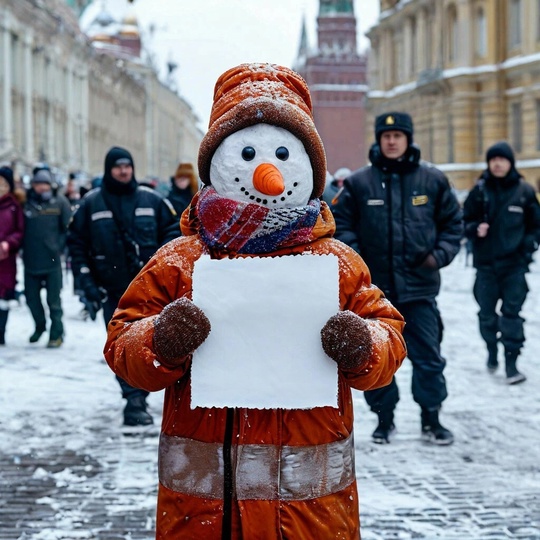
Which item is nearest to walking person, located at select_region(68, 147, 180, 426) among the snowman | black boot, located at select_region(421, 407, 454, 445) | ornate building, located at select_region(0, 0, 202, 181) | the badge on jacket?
the badge on jacket

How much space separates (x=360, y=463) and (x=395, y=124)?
2.10 meters

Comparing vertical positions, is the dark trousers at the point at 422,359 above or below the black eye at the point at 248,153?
below

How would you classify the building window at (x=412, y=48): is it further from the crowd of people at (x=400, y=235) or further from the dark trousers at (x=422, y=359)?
the dark trousers at (x=422, y=359)

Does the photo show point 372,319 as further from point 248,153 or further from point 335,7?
point 335,7

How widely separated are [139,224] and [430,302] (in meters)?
2.08

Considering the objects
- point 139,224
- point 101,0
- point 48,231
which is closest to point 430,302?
point 139,224

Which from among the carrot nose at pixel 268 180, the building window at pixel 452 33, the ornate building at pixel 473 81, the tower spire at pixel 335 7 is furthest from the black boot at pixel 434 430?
the tower spire at pixel 335 7

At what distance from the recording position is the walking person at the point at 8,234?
36.2ft

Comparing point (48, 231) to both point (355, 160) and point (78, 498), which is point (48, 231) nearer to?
point (78, 498)

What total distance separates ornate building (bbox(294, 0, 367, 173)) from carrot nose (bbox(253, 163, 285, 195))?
3276 inches

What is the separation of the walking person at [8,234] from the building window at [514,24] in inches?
1146

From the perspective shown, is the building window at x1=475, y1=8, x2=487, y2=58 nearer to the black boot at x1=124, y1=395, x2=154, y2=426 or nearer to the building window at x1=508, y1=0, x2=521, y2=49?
the building window at x1=508, y1=0, x2=521, y2=49

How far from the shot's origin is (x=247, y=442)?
3.02 metres

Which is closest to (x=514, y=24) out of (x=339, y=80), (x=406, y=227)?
(x=406, y=227)
